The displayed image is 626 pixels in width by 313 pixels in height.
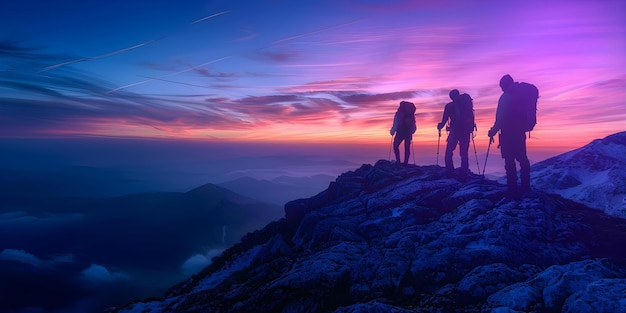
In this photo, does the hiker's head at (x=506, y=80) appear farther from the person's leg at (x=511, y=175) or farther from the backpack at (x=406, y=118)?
the backpack at (x=406, y=118)

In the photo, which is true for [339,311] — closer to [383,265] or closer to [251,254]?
[383,265]

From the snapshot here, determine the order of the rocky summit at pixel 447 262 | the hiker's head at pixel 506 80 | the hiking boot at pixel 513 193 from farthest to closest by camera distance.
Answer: the hiking boot at pixel 513 193
the hiker's head at pixel 506 80
the rocky summit at pixel 447 262

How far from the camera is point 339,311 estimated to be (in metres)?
11.5

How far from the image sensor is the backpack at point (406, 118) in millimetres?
29141

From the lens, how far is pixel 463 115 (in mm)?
22094

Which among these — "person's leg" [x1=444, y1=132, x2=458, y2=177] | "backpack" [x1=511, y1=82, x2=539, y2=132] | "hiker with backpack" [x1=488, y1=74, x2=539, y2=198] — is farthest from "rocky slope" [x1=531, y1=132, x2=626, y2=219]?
"person's leg" [x1=444, y1=132, x2=458, y2=177]

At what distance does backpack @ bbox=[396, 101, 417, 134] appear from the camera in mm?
29141

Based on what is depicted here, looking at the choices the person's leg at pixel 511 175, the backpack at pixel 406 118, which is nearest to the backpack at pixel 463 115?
the person's leg at pixel 511 175

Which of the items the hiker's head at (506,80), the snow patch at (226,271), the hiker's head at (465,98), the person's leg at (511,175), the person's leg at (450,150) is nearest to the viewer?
the hiker's head at (506,80)

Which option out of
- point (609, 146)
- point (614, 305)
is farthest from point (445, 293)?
point (609, 146)

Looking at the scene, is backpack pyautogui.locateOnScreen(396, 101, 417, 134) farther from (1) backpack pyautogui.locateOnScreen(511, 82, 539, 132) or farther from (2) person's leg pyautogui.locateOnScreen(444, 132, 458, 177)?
(1) backpack pyautogui.locateOnScreen(511, 82, 539, 132)

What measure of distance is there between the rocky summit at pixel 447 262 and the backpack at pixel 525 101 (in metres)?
4.07

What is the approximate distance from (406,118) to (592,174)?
14.5 meters

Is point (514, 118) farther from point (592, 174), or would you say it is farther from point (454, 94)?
point (592, 174)
